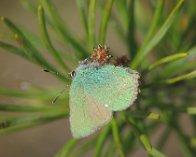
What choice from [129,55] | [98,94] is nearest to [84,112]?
[98,94]

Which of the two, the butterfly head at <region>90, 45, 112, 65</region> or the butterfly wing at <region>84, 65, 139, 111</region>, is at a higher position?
the butterfly head at <region>90, 45, 112, 65</region>

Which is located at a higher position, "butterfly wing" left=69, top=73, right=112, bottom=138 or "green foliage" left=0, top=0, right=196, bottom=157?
"green foliage" left=0, top=0, right=196, bottom=157

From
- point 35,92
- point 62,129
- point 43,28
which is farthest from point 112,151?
point 62,129

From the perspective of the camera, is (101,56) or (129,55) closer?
(101,56)

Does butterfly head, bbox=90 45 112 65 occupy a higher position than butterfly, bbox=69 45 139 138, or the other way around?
butterfly head, bbox=90 45 112 65

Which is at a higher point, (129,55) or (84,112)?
(129,55)

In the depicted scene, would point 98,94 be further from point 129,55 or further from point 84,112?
point 129,55
